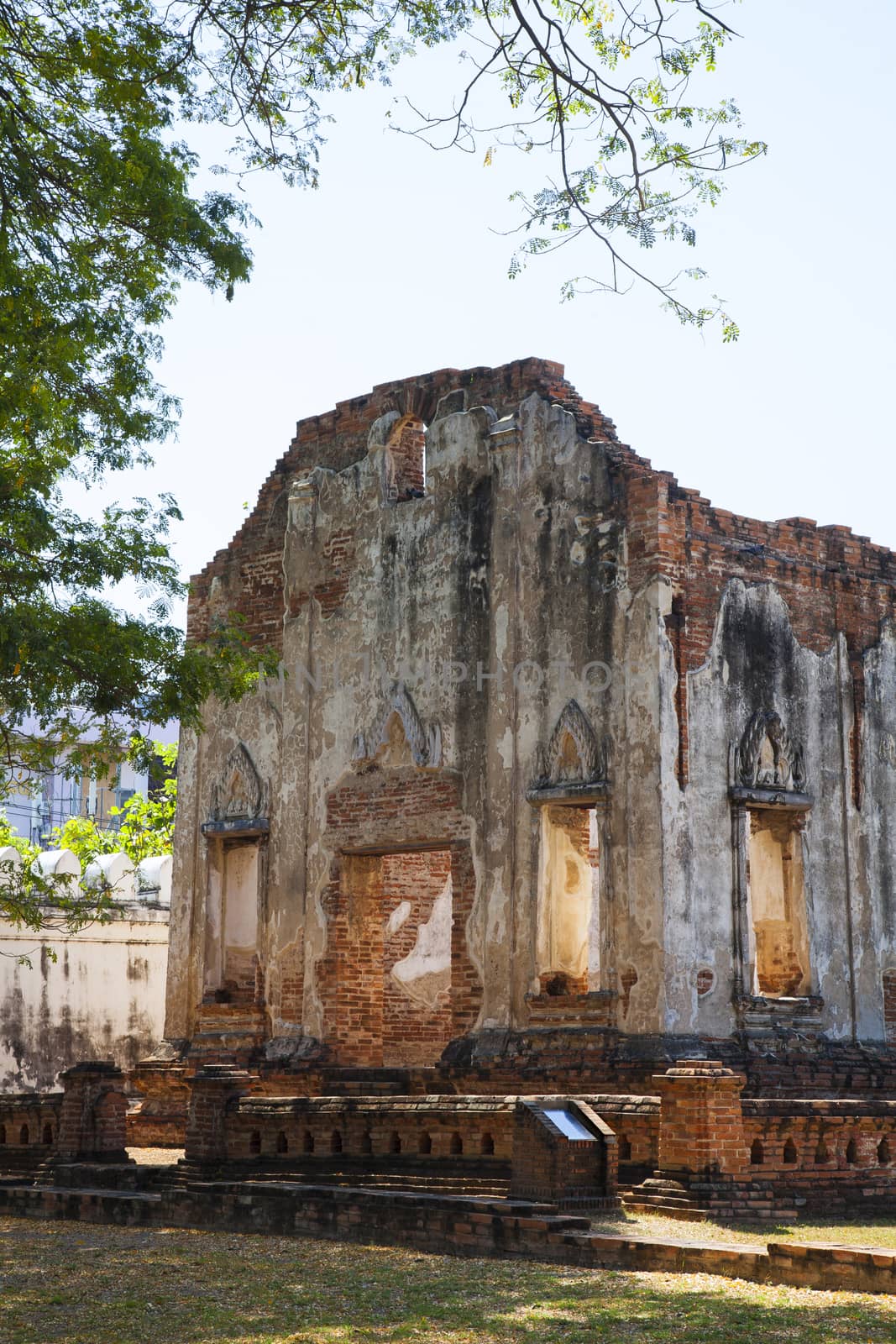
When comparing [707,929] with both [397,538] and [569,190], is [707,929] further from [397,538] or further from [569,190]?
[569,190]

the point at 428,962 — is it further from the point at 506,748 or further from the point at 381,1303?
the point at 381,1303

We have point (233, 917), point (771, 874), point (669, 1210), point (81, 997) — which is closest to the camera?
point (669, 1210)

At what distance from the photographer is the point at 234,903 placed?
15.5 metres

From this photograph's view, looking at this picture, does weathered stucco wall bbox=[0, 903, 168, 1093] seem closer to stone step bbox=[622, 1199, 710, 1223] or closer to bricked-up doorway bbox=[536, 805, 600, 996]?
bricked-up doorway bbox=[536, 805, 600, 996]

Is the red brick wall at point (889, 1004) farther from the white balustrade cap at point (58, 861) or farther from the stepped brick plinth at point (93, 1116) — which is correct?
the white balustrade cap at point (58, 861)

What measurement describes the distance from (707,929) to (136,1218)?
14.9ft

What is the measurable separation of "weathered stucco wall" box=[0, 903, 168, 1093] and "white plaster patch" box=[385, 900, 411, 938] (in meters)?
5.80

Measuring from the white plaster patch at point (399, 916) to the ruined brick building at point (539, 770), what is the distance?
0.75 ft

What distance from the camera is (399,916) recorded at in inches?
640

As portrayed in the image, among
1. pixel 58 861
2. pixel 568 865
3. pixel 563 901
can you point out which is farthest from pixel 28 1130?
pixel 58 861

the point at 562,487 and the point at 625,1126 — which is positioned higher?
the point at 562,487

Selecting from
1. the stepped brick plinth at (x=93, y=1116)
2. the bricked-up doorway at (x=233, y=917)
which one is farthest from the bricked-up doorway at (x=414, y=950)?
the stepped brick plinth at (x=93, y=1116)

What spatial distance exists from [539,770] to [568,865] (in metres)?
0.80

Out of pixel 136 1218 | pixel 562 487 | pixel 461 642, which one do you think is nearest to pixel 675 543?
pixel 562 487
